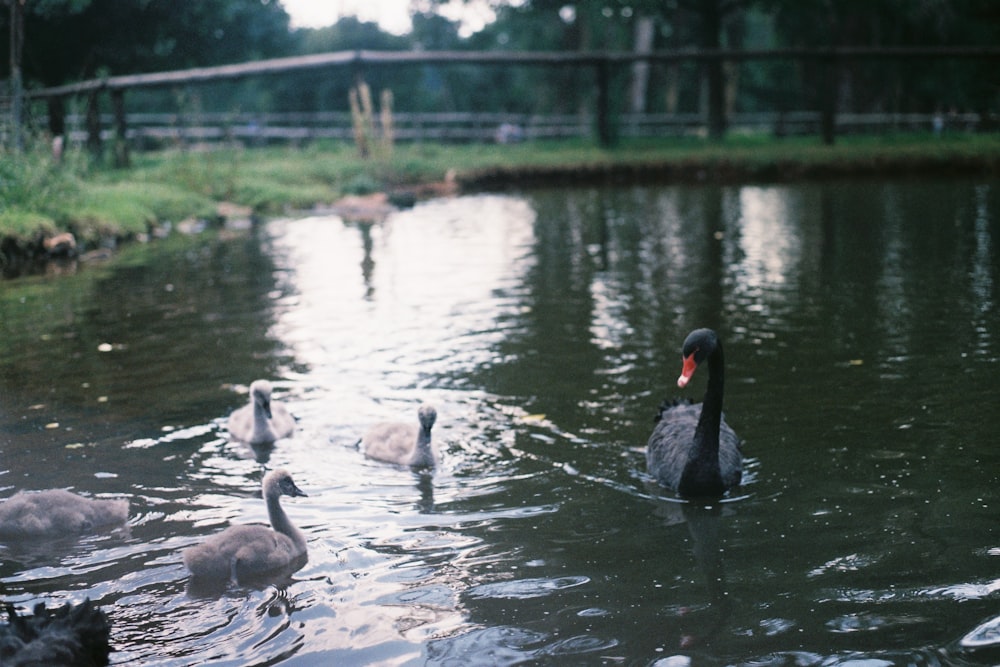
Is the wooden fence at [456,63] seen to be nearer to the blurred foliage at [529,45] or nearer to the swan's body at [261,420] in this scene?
the blurred foliage at [529,45]

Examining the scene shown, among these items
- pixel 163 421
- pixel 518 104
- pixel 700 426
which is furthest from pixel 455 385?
pixel 518 104

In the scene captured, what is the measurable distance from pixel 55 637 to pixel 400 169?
20.6m

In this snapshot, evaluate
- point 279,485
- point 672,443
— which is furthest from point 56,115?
point 672,443

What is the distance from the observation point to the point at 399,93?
4634 centimetres

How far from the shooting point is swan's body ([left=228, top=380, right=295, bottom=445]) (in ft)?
22.2

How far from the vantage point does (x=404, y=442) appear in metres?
6.59

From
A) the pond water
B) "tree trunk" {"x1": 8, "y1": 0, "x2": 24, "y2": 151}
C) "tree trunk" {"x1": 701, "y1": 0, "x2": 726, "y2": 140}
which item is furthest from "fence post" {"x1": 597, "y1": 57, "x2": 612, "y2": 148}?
the pond water

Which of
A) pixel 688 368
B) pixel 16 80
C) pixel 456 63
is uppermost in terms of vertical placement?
pixel 456 63

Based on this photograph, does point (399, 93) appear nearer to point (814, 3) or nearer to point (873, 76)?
point (873, 76)

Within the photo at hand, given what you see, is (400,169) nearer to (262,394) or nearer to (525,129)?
(525,129)

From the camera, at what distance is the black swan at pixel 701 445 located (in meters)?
5.79

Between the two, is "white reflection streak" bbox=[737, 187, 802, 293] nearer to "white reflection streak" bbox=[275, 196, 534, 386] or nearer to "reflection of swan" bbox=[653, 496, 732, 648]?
"white reflection streak" bbox=[275, 196, 534, 386]

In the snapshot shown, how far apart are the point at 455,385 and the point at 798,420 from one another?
91.1 inches

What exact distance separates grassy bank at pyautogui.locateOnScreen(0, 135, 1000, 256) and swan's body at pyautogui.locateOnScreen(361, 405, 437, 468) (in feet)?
31.5
